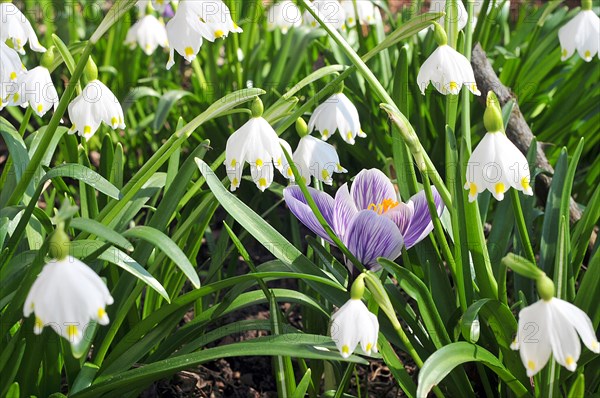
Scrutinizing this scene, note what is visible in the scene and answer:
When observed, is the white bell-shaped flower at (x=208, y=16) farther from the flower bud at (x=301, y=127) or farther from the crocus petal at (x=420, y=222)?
the crocus petal at (x=420, y=222)

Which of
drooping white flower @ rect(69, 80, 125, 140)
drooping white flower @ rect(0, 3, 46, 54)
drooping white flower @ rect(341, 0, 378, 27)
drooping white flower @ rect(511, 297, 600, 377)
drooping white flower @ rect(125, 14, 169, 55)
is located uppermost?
drooping white flower @ rect(125, 14, 169, 55)

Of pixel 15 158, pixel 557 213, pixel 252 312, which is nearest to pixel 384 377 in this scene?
pixel 252 312

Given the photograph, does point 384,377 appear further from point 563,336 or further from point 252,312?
point 563,336

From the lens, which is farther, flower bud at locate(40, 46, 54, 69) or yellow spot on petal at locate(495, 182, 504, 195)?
flower bud at locate(40, 46, 54, 69)

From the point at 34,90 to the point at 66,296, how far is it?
772 millimetres

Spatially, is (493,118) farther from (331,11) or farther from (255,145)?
(331,11)

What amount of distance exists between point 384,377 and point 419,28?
116 cm

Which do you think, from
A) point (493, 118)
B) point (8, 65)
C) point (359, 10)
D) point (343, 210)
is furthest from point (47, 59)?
point (359, 10)

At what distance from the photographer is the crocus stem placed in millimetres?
1673

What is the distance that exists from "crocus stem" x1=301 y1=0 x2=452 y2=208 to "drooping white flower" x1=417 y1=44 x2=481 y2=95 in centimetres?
10

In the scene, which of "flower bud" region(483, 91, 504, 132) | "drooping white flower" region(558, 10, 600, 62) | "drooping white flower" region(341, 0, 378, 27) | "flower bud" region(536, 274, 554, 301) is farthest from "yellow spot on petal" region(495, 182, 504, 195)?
"drooping white flower" region(341, 0, 378, 27)

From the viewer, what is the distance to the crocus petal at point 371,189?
1.97 metres

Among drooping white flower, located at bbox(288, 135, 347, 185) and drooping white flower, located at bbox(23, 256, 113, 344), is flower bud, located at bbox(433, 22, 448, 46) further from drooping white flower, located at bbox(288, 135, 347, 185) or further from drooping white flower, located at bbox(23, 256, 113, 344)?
drooping white flower, located at bbox(23, 256, 113, 344)

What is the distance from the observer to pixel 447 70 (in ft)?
5.77
